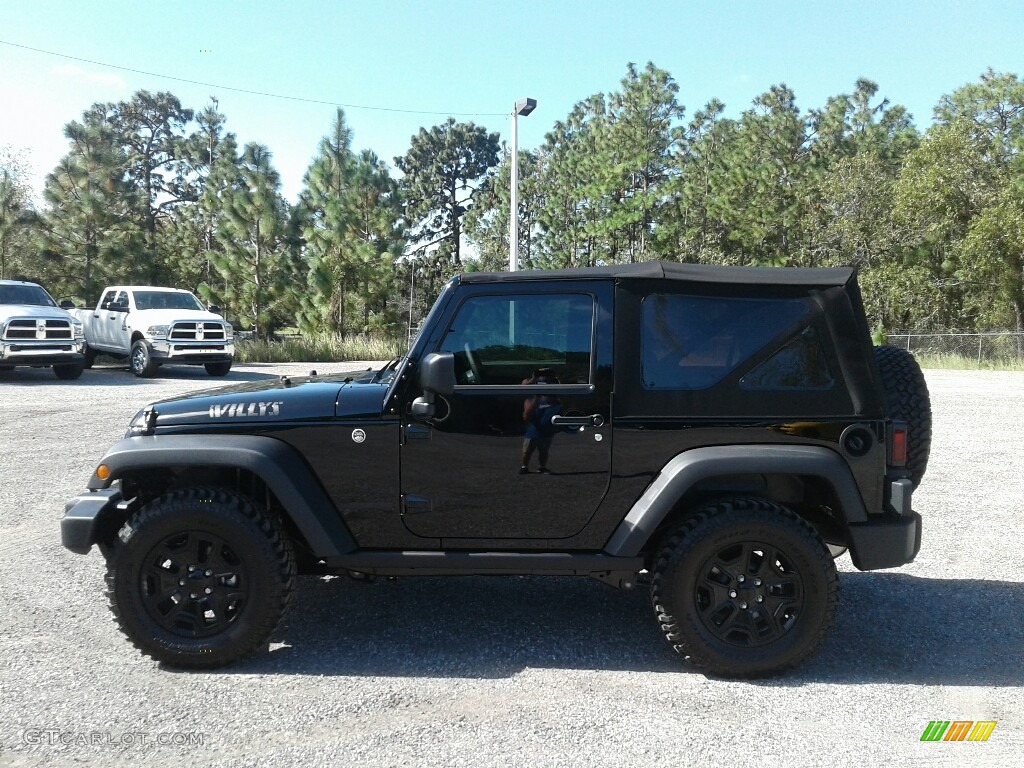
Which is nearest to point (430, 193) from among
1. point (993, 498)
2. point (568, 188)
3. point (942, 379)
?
point (568, 188)

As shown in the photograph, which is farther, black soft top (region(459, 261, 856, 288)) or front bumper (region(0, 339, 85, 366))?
front bumper (region(0, 339, 85, 366))

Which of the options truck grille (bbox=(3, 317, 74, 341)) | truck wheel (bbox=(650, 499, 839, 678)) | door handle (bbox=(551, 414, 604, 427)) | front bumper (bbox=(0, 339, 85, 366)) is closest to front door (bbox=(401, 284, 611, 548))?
door handle (bbox=(551, 414, 604, 427))

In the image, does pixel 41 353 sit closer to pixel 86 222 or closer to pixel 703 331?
pixel 86 222

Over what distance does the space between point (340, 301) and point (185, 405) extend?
102 ft

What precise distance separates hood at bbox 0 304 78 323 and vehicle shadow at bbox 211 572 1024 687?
1525 centimetres

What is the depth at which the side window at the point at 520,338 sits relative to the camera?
3.93m

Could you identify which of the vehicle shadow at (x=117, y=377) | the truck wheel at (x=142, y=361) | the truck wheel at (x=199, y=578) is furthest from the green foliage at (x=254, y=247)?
the truck wheel at (x=199, y=578)

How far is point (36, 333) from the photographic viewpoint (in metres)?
17.7

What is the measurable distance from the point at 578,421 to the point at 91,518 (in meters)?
2.19

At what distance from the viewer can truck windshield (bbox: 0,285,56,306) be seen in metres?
18.5

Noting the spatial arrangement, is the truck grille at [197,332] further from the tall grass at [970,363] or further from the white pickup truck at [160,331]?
the tall grass at [970,363]

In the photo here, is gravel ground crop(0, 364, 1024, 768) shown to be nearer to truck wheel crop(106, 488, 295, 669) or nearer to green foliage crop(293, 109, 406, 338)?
truck wheel crop(106, 488, 295, 669)

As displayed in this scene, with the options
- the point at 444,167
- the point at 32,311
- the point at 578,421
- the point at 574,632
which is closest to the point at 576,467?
the point at 578,421

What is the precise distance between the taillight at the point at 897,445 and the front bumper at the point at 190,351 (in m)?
18.2
